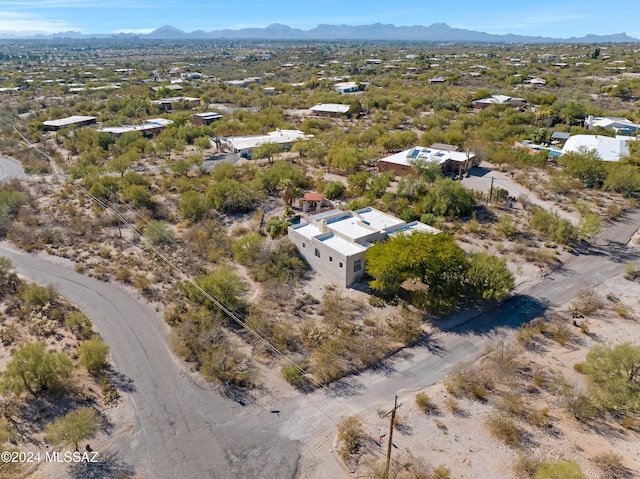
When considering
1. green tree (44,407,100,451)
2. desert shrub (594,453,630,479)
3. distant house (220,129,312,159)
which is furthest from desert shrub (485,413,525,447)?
distant house (220,129,312,159)

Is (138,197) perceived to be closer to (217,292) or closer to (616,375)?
(217,292)

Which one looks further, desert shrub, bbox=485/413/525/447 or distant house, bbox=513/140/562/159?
distant house, bbox=513/140/562/159

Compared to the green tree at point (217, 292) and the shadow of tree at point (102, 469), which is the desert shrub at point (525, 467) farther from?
the green tree at point (217, 292)

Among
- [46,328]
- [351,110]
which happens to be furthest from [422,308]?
[351,110]

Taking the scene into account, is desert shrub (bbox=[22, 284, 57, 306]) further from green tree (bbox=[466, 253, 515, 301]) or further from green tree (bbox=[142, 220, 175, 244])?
green tree (bbox=[466, 253, 515, 301])

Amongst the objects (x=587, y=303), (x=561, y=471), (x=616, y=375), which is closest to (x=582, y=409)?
(x=616, y=375)
